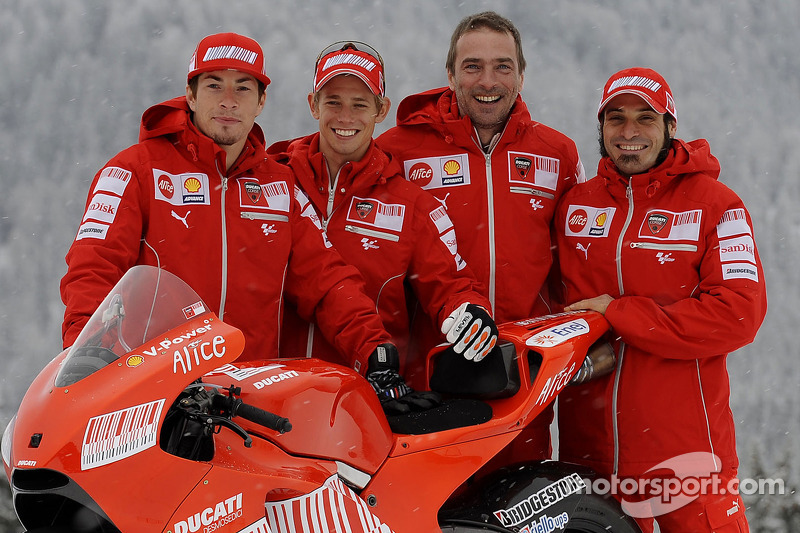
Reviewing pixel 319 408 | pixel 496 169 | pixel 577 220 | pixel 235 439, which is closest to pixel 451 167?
pixel 496 169

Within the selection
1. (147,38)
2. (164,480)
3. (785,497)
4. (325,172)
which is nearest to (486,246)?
(325,172)

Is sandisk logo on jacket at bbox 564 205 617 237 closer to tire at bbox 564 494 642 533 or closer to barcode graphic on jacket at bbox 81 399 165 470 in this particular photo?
tire at bbox 564 494 642 533

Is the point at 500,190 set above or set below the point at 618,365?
above

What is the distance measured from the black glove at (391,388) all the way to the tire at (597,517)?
60cm

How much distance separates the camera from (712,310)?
3.14 m

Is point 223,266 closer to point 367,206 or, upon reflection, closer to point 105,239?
point 105,239

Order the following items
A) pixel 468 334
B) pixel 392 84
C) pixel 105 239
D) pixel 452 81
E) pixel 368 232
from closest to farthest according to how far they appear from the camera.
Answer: pixel 468 334
pixel 105 239
pixel 368 232
pixel 452 81
pixel 392 84

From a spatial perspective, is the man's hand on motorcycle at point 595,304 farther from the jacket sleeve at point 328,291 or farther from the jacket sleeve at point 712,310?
the jacket sleeve at point 328,291

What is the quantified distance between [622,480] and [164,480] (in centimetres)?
202

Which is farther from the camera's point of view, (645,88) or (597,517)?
(645,88)

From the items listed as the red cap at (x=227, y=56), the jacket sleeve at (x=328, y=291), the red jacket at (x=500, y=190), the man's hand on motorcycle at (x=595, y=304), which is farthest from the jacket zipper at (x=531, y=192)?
the red cap at (x=227, y=56)

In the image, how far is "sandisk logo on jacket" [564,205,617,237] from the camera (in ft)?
11.3

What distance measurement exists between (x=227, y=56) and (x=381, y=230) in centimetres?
88

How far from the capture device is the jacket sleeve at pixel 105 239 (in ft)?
8.89
